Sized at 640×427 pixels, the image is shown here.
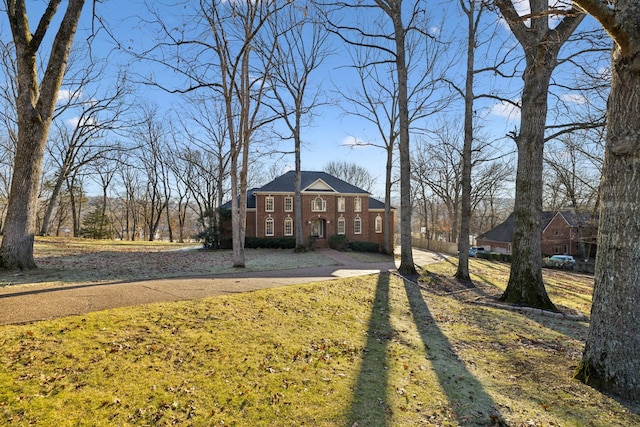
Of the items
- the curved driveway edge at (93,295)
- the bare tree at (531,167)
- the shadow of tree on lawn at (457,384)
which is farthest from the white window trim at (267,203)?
the shadow of tree on lawn at (457,384)

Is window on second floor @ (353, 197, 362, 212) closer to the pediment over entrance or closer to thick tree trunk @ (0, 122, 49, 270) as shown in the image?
the pediment over entrance

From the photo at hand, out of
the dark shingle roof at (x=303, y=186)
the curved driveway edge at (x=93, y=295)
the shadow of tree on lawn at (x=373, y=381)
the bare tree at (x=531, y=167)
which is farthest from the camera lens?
the dark shingle roof at (x=303, y=186)

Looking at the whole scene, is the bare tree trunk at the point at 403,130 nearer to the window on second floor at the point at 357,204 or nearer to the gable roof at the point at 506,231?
the window on second floor at the point at 357,204

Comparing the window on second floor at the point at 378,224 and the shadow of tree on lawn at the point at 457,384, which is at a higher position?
the window on second floor at the point at 378,224

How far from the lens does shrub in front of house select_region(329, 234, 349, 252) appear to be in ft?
85.8

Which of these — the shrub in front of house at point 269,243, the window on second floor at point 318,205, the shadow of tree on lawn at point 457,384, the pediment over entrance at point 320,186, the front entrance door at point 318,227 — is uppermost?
the pediment over entrance at point 320,186

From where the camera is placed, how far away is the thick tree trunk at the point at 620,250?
12.9ft

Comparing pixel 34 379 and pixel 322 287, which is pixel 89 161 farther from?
pixel 34 379

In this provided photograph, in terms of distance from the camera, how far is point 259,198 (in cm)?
2714

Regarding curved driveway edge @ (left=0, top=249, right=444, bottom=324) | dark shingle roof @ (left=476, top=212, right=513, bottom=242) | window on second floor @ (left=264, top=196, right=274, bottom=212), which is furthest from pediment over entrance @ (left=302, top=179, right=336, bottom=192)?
dark shingle roof @ (left=476, top=212, right=513, bottom=242)

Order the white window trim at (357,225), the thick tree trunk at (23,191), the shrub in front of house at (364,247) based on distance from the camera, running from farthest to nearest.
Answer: the white window trim at (357,225), the shrub in front of house at (364,247), the thick tree trunk at (23,191)

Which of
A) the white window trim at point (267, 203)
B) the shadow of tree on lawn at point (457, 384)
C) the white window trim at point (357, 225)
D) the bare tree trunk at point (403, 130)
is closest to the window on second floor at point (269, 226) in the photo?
the white window trim at point (267, 203)

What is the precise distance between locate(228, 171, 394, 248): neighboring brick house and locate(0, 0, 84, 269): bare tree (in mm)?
19134

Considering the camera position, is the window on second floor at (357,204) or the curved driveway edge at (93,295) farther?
the window on second floor at (357,204)
